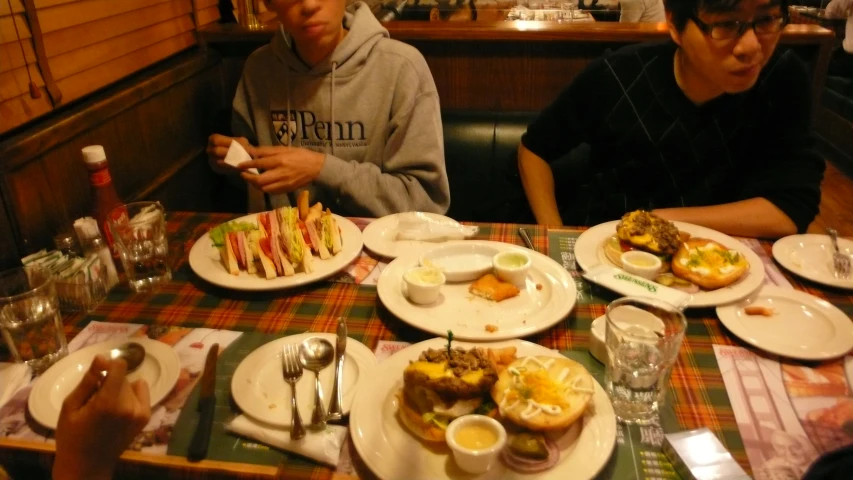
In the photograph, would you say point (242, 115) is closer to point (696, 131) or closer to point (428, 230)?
point (428, 230)

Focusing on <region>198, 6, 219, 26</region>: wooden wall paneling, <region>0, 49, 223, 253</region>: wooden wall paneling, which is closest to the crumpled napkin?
<region>0, 49, 223, 253</region>: wooden wall paneling

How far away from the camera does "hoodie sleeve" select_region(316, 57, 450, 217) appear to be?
1766 mm

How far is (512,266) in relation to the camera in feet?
4.24

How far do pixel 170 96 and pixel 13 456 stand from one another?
1657mm

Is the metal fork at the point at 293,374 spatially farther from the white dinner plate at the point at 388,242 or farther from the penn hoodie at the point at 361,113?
the penn hoodie at the point at 361,113

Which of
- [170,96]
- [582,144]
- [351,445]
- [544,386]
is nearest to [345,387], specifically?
[351,445]

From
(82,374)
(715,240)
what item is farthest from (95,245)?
(715,240)

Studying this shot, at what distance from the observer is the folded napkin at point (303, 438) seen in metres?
0.86

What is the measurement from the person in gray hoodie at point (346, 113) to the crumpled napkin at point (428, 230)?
11.5 inches

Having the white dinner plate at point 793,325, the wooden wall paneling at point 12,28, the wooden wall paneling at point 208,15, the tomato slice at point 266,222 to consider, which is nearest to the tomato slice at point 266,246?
the tomato slice at point 266,222

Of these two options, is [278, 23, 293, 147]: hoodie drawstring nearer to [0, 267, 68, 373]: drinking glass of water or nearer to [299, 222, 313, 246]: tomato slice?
[299, 222, 313, 246]: tomato slice

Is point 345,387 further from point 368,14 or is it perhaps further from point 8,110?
point 368,14

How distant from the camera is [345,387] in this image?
1.00 metres

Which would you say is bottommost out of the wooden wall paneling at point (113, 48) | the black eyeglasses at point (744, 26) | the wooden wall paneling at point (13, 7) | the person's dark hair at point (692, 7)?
the wooden wall paneling at point (113, 48)
